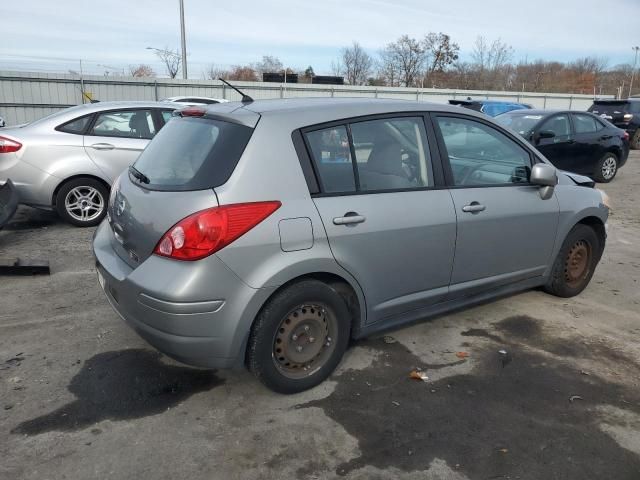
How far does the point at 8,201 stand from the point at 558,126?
9625 mm

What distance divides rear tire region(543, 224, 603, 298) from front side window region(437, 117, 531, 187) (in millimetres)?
867

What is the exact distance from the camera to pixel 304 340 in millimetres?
3180

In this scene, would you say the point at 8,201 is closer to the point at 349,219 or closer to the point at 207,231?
the point at 207,231

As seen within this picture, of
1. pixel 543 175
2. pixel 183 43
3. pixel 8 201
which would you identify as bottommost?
pixel 8 201

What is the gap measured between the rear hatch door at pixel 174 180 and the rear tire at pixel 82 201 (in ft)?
12.0

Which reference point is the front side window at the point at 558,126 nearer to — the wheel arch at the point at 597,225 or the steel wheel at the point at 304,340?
the wheel arch at the point at 597,225

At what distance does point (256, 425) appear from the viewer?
2.92m

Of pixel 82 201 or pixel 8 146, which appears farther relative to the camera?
pixel 82 201

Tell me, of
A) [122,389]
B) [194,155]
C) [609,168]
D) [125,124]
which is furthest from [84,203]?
[609,168]

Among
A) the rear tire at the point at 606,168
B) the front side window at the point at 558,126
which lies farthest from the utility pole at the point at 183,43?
the rear tire at the point at 606,168

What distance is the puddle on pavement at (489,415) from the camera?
2650 mm

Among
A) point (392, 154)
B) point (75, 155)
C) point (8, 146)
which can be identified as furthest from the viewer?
point (75, 155)

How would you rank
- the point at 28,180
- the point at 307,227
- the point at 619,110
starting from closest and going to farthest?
the point at 307,227, the point at 28,180, the point at 619,110

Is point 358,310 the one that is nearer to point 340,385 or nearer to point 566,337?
point 340,385
